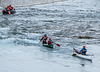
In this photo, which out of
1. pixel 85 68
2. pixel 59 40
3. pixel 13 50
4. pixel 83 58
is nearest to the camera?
pixel 85 68

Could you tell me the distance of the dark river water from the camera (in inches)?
818

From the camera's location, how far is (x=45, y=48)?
84.5ft

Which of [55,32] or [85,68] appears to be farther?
[55,32]

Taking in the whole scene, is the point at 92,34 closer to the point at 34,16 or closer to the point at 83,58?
the point at 83,58

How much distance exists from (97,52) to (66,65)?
206 inches

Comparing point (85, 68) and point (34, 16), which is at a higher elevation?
point (34, 16)

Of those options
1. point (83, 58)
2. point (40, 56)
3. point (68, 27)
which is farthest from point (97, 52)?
point (68, 27)

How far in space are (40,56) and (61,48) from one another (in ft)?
→ 10.7

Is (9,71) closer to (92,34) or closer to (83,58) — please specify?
(83,58)

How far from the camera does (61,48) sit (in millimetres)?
25453

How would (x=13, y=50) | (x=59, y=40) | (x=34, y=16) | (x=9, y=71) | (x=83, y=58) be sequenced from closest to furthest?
(x=9, y=71)
(x=83, y=58)
(x=13, y=50)
(x=59, y=40)
(x=34, y=16)

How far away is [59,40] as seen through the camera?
2828cm

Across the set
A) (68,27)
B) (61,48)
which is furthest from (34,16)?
(61,48)

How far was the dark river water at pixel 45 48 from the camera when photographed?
2077cm
